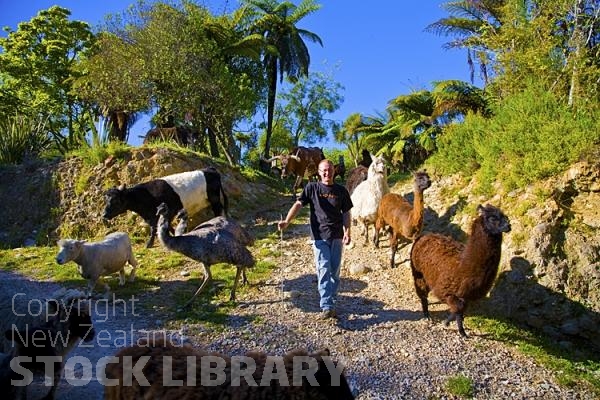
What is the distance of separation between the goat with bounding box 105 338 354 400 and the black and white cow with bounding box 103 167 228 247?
269 inches

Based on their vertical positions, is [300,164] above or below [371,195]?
above

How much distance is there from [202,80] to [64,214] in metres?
7.33

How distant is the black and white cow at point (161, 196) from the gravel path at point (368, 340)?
2.55 metres

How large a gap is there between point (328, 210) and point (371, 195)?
392 cm

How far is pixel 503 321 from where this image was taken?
262 inches

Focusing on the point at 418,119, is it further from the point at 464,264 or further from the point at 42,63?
the point at 42,63

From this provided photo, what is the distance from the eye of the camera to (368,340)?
5.87 m

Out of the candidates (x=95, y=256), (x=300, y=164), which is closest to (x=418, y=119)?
(x=300, y=164)

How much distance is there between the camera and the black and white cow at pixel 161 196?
979 centimetres

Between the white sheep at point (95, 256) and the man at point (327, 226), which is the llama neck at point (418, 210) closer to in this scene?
the man at point (327, 226)

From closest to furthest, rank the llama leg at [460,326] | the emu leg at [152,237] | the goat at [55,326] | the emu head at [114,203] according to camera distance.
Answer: the goat at [55,326], the llama leg at [460,326], the emu head at [114,203], the emu leg at [152,237]

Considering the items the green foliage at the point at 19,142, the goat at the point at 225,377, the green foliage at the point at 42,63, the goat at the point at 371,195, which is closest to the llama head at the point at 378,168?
the goat at the point at 371,195

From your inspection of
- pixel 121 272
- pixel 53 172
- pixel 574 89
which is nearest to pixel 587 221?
pixel 574 89

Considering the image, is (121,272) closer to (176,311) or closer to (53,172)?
(176,311)
